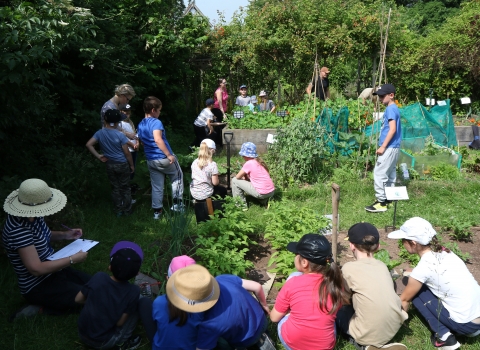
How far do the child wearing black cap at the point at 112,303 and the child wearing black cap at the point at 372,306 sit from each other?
5.39 feet

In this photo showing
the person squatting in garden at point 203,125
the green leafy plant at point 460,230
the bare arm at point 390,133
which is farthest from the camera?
the person squatting in garden at point 203,125

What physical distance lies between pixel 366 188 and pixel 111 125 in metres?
3.98

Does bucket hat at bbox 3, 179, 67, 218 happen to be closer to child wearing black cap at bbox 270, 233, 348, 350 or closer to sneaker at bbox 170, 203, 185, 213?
sneaker at bbox 170, 203, 185, 213

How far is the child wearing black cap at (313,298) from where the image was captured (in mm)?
3096

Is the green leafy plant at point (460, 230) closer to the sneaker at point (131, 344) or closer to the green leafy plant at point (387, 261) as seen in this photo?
the green leafy plant at point (387, 261)

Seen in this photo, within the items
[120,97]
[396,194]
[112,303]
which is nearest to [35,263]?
[112,303]

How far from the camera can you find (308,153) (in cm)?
714

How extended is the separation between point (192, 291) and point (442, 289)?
2.03 m

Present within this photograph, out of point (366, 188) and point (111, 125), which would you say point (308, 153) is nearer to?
point (366, 188)

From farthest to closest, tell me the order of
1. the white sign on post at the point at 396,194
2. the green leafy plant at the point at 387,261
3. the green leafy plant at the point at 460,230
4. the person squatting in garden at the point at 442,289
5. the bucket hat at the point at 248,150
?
1. the bucket hat at the point at 248,150
2. the green leafy plant at the point at 460,230
3. the white sign on post at the point at 396,194
4. the green leafy plant at the point at 387,261
5. the person squatting in garden at the point at 442,289

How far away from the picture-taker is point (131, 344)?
3480 mm

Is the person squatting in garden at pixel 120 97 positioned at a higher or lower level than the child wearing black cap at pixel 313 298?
higher

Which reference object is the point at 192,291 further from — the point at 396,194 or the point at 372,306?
the point at 396,194

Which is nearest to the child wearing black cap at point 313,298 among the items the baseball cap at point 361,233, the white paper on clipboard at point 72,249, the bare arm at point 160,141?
the baseball cap at point 361,233
